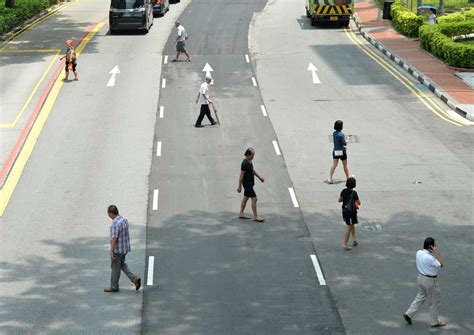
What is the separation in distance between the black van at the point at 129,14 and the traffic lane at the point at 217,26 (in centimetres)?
175

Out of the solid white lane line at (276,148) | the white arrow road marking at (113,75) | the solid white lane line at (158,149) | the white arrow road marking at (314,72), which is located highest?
the solid white lane line at (158,149)

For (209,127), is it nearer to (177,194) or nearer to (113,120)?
(113,120)

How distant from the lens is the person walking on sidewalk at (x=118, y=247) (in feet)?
58.1

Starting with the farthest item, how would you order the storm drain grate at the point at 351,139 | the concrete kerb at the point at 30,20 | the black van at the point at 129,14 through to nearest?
the concrete kerb at the point at 30,20 → the black van at the point at 129,14 → the storm drain grate at the point at 351,139

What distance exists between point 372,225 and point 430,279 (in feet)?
18.5

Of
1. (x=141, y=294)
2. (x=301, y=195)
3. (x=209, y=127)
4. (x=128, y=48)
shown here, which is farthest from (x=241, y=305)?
(x=128, y=48)

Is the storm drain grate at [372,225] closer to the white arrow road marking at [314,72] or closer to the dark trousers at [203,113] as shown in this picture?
the dark trousers at [203,113]

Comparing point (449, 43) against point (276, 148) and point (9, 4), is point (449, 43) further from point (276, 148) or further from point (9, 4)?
point (9, 4)

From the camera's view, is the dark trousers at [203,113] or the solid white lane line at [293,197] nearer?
the solid white lane line at [293,197]

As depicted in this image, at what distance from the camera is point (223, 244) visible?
21.0 meters

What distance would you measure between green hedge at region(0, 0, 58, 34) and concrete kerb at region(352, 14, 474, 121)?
59.9ft

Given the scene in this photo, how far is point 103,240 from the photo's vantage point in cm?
2114

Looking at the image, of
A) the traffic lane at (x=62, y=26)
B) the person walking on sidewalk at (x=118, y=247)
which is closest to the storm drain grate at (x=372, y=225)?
the person walking on sidewalk at (x=118, y=247)

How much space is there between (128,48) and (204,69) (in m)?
6.08
